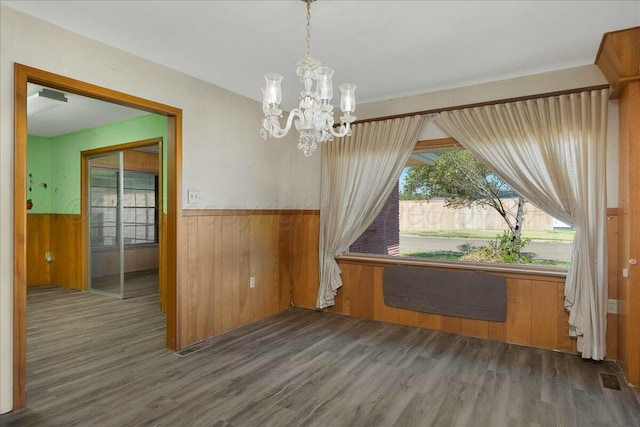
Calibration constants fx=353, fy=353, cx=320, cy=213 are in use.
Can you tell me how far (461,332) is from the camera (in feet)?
11.8

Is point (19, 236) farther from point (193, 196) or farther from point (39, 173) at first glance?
point (39, 173)

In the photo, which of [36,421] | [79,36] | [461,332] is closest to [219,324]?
[36,421]

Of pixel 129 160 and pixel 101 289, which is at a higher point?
pixel 129 160

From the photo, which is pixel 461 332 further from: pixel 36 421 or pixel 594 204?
pixel 36 421

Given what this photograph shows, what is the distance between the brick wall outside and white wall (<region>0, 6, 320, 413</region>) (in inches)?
29.3

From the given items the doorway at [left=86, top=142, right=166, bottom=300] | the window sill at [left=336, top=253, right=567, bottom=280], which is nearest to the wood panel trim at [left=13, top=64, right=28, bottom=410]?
the doorway at [left=86, top=142, right=166, bottom=300]

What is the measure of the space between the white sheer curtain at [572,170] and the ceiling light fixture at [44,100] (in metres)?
4.49

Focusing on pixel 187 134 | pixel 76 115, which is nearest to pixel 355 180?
pixel 187 134

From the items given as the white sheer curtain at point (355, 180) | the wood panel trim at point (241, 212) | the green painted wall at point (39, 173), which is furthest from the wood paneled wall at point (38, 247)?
the white sheer curtain at point (355, 180)

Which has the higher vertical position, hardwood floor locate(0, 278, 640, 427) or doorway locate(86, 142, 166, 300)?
doorway locate(86, 142, 166, 300)

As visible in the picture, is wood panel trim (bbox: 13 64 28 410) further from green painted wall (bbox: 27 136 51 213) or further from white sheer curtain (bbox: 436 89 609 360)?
green painted wall (bbox: 27 136 51 213)

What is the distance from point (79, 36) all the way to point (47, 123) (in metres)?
3.29

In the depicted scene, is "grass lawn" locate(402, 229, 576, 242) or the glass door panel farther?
the glass door panel

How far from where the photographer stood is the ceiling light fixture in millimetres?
3748
